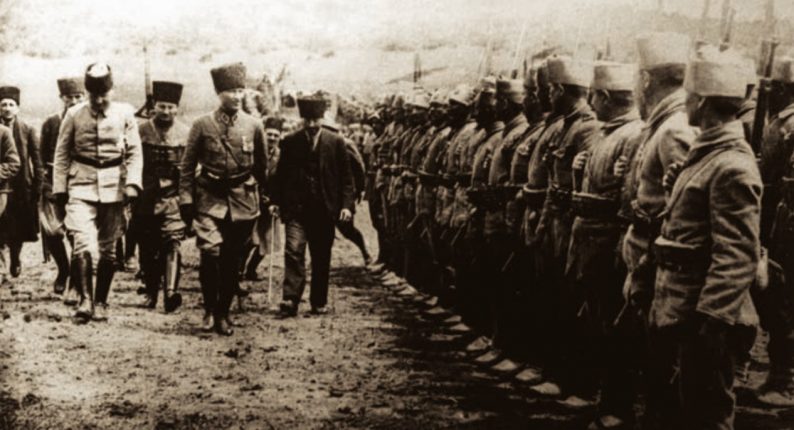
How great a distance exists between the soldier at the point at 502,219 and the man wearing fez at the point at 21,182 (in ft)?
17.6

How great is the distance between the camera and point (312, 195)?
10164 mm

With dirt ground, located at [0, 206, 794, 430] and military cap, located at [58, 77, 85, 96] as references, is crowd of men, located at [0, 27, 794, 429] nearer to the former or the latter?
military cap, located at [58, 77, 85, 96]

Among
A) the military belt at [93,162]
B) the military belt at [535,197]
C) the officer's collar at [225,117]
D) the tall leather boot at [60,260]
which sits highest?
the officer's collar at [225,117]

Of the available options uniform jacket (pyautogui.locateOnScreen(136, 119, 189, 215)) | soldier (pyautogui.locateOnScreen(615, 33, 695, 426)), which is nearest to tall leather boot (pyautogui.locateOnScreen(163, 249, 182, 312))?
uniform jacket (pyautogui.locateOnScreen(136, 119, 189, 215))

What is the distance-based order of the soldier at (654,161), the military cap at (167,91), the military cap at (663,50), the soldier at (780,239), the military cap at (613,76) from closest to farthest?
the soldier at (654,161) → the military cap at (663,50) → the military cap at (613,76) → the soldier at (780,239) → the military cap at (167,91)

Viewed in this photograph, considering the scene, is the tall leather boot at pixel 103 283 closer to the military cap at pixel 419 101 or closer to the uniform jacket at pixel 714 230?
the military cap at pixel 419 101

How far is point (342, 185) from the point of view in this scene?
1036cm

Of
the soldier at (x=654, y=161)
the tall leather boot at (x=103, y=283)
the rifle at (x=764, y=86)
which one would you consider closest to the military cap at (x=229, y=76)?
the tall leather boot at (x=103, y=283)

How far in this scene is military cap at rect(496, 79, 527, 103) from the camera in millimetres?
8117

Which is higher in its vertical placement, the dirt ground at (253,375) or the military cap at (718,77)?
the military cap at (718,77)

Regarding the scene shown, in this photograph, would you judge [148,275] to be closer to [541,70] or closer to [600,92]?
[541,70]

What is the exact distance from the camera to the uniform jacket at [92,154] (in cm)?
889

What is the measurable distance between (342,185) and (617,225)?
4906mm

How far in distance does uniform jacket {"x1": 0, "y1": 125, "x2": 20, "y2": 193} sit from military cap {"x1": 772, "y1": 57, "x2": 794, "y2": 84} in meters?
6.97
